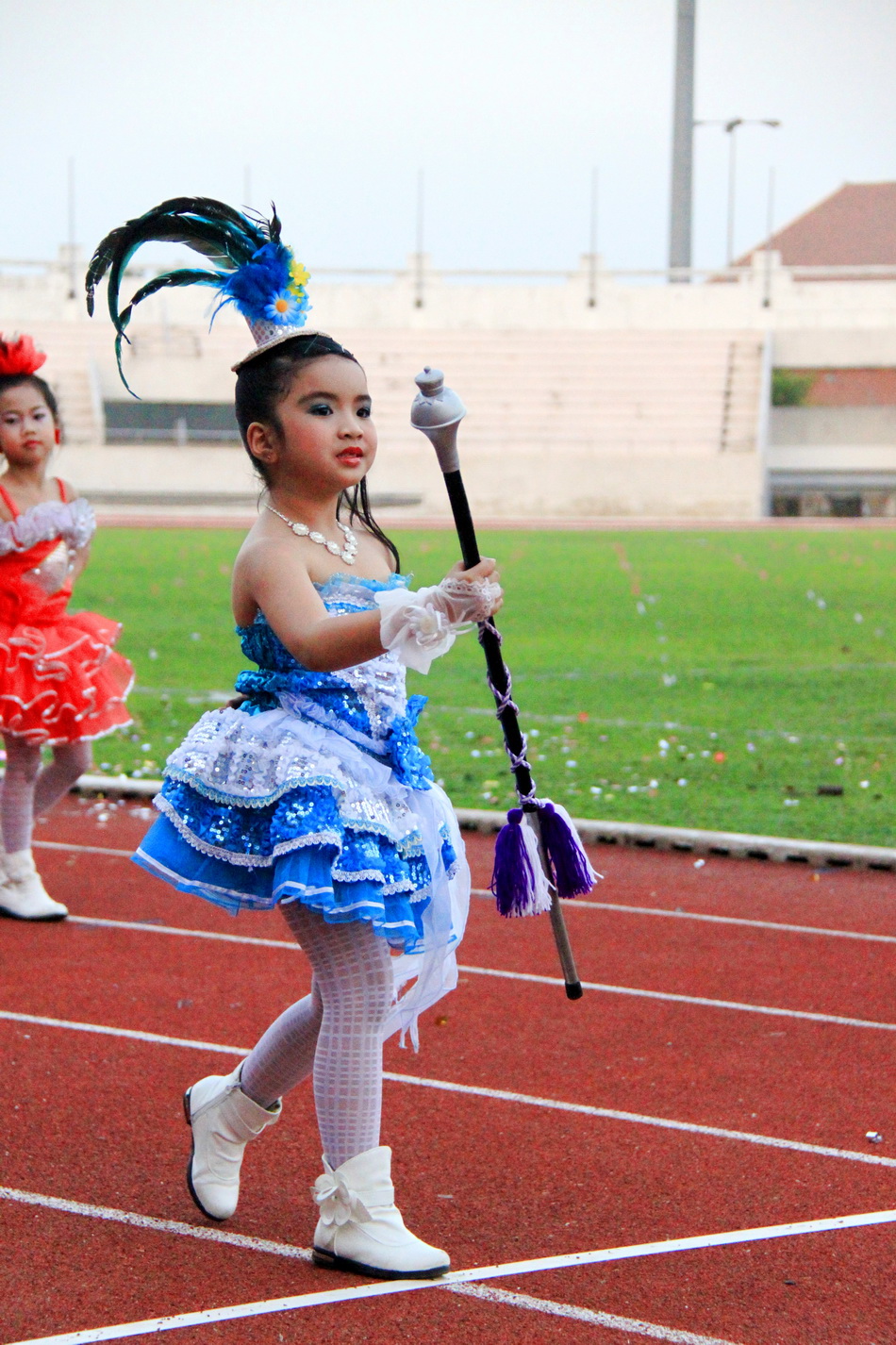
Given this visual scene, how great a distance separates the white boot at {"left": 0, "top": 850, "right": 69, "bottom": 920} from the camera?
5.28 meters

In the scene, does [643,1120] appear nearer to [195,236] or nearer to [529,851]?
[529,851]

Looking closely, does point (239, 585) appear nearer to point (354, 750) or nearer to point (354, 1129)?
point (354, 750)

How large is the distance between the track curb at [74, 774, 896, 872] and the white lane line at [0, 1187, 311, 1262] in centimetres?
310

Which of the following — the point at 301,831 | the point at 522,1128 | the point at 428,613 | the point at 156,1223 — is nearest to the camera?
the point at 428,613

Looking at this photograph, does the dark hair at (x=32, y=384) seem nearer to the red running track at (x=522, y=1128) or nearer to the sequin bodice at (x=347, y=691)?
the red running track at (x=522, y=1128)

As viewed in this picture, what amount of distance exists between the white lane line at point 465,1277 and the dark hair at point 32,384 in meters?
3.38

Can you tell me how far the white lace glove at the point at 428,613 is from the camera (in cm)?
266

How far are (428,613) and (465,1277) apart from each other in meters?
1.22

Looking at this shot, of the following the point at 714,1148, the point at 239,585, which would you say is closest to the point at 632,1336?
the point at 714,1148

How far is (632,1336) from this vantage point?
2.66 m

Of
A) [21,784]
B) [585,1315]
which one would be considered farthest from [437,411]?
[21,784]

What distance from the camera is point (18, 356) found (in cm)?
521

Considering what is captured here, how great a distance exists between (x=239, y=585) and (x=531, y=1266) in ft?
4.56

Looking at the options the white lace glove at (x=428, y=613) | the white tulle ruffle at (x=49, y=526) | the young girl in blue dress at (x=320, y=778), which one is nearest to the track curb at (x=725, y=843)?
the white tulle ruffle at (x=49, y=526)
